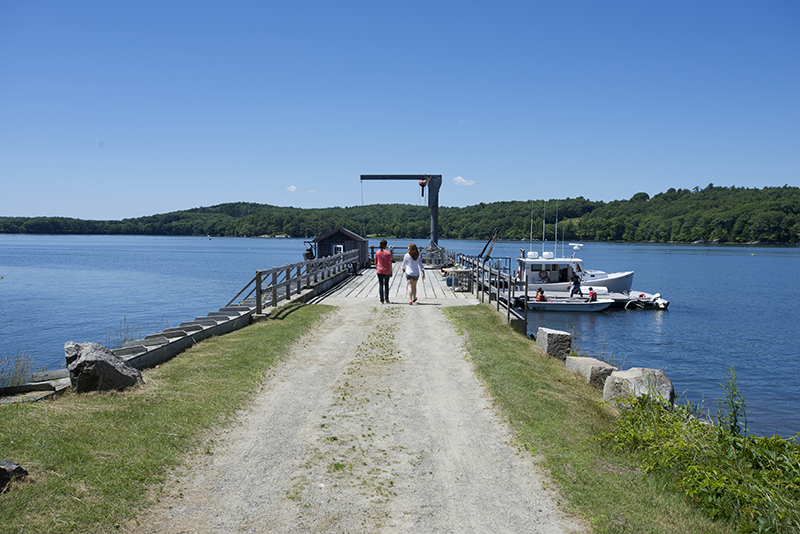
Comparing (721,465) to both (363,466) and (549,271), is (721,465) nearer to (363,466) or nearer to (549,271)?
(363,466)

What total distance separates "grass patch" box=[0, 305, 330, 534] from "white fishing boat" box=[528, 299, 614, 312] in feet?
88.4

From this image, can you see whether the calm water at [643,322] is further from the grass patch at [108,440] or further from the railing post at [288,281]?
the grass patch at [108,440]

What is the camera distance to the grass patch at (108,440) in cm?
430

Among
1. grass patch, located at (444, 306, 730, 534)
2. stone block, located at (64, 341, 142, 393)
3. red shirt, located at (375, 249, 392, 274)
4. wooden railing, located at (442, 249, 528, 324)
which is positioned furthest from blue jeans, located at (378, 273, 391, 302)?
stone block, located at (64, 341, 142, 393)

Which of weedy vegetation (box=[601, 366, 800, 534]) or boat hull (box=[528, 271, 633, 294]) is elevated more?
weedy vegetation (box=[601, 366, 800, 534])

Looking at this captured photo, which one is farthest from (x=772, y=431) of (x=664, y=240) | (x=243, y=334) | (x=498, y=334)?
(x=664, y=240)

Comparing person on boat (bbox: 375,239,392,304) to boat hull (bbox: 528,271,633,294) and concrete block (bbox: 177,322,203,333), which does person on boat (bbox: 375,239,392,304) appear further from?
boat hull (bbox: 528,271,633,294)

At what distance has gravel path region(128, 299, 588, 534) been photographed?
4.55 metres

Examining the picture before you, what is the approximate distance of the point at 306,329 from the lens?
12602mm

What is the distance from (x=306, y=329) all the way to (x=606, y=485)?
850 centimetres

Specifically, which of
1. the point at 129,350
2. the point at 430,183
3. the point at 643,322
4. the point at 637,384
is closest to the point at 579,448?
the point at 637,384

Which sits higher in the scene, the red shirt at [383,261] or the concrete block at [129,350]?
the red shirt at [383,261]

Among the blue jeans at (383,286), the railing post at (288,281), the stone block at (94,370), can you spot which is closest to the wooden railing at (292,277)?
the railing post at (288,281)

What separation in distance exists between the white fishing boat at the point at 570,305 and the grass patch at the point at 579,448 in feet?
75.0
